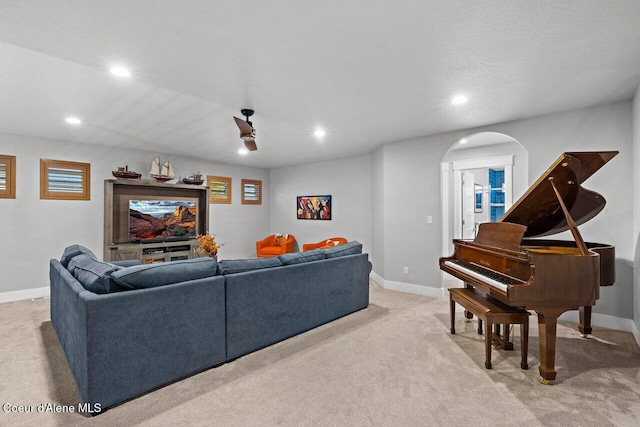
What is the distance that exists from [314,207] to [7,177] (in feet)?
17.1

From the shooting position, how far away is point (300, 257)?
320cm

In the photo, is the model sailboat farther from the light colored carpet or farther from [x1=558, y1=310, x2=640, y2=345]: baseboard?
[x1=558, y1=310, x2=640, y2=345]: baseboard

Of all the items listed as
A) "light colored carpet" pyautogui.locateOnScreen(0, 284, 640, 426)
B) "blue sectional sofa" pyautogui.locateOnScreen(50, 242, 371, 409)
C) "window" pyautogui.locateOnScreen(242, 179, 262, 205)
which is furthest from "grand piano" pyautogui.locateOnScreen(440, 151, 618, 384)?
"window" pyautogui.locateOnScreen(242, 179, 262, 205)

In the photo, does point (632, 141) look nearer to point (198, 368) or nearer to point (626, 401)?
point (626, 401)

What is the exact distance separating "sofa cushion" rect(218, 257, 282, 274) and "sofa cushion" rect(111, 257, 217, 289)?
83mm

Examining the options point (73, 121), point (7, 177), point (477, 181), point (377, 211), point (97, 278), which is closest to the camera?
point (97, 278)

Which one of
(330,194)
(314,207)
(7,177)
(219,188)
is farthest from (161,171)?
(330,194)

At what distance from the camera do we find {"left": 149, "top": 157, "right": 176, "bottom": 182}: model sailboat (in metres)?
5.79

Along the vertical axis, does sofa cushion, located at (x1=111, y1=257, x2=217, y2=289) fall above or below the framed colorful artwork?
below

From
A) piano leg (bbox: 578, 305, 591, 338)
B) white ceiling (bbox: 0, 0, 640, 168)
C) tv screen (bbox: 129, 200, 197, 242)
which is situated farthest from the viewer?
tv screen (bbox: 129, 200, 197, 242)

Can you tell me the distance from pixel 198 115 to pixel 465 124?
3440mm

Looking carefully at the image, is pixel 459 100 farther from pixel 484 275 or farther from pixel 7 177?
pixel 7 177

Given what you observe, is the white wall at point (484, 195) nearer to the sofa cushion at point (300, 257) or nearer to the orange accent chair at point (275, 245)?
the orange accent chair at point (275, 245)

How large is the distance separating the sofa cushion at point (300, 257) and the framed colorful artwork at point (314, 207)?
11.6ft
